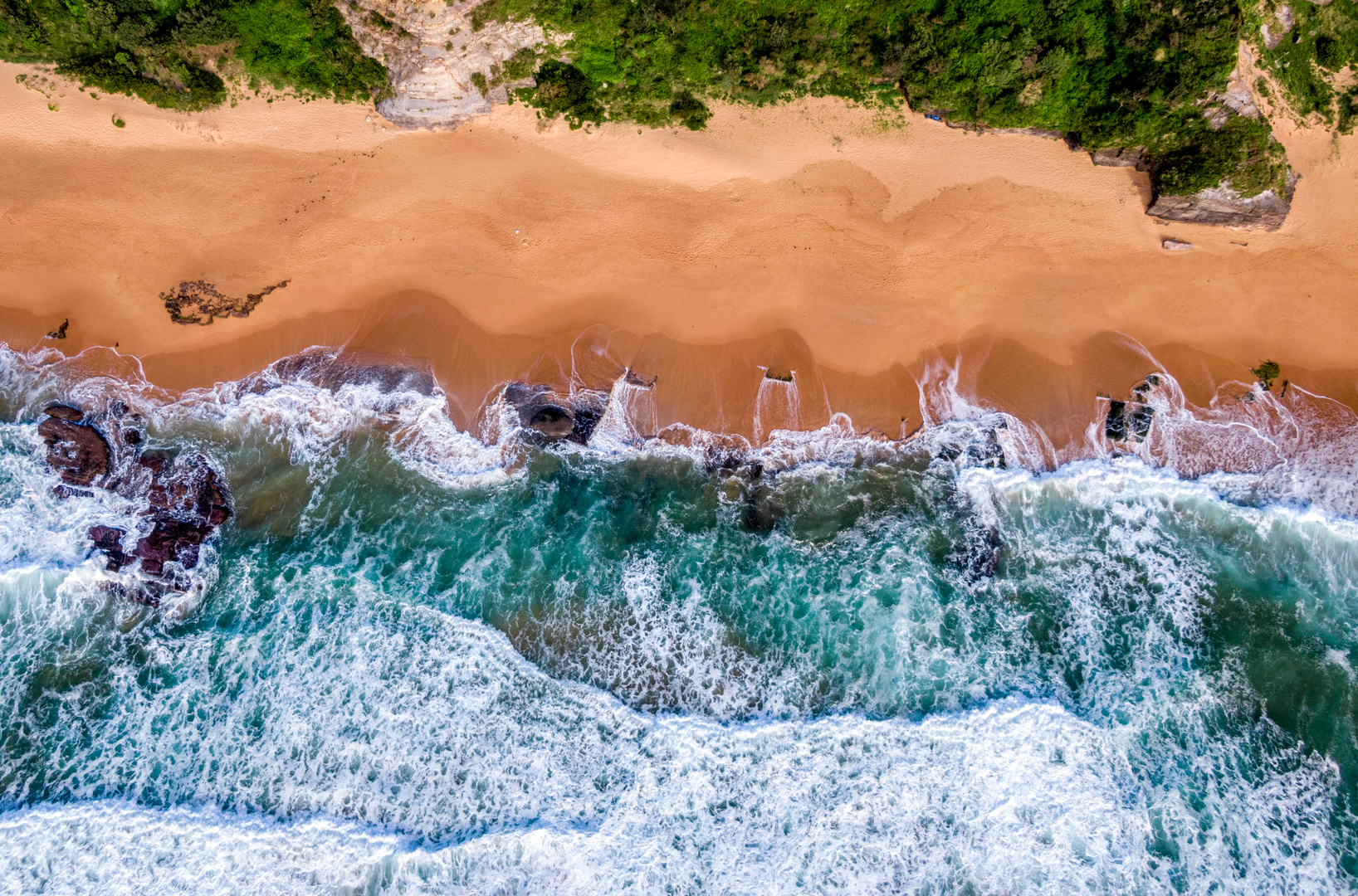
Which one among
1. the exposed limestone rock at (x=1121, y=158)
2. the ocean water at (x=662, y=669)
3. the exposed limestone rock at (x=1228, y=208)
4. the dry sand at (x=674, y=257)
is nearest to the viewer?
the ocean water at (x=662, y=669)

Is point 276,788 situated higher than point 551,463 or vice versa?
point 551,463

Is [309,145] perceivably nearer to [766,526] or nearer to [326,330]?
[326,330]

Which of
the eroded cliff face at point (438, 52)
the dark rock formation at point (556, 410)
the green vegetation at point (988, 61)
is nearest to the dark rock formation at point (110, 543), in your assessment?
the dark rock formation at point (556, 410)

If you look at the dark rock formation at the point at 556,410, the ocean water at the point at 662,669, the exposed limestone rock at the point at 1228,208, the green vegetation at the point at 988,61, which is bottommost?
the ocean water at the point at 662,669

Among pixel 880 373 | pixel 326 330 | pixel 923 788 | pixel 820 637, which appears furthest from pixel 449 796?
pixel 880 373

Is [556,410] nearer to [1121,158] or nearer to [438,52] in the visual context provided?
[438,52]

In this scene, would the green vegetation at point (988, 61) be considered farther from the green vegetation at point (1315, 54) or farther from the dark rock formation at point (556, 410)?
the dark rock formation at point (556, 410)

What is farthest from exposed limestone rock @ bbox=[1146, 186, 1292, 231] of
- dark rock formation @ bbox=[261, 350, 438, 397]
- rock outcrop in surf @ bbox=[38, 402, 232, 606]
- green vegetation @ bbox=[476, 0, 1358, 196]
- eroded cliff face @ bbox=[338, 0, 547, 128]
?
rock outcrop in surf @ bbox=[38, 402, 232, 606]
